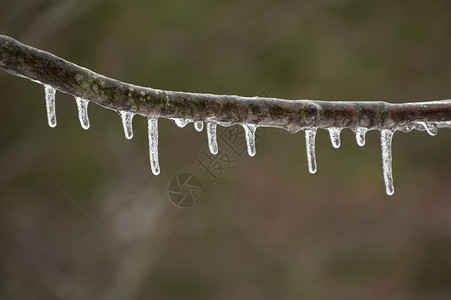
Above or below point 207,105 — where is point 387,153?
below

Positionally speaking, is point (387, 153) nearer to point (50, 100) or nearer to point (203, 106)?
point (203, 106)

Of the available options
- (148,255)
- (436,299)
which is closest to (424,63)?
(436,299)

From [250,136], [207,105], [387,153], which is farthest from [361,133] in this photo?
[207,105]

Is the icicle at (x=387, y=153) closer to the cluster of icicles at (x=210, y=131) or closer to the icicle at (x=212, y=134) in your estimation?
the cluster of icicles at (x=210, y=131)

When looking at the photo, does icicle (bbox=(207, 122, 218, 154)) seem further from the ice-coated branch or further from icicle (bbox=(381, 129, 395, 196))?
icicle (bbox=(381, 129, 395, 196))

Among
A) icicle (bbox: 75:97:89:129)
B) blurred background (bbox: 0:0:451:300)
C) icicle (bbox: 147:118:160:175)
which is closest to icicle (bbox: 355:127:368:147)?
icicle (bbox: 147:118:160:175)

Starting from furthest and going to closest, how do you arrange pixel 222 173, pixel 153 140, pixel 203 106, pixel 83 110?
pixel 222 173 → pixel 153 140 → pixel 83 110 → pixel 203 106

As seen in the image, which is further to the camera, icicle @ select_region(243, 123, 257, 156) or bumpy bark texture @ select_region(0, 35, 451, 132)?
icicle @ select_region(243, 123, 257, 156)
